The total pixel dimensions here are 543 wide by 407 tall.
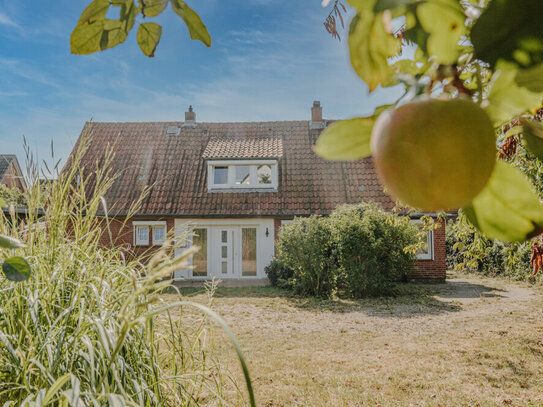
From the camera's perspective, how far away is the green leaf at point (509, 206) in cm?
30

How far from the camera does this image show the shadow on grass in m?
7.17

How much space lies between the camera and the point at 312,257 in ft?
28.0

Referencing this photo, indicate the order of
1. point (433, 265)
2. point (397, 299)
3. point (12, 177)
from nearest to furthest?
point (12, 177), point (397, 299), point (433, 265)

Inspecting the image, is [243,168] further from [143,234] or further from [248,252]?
[143,234]

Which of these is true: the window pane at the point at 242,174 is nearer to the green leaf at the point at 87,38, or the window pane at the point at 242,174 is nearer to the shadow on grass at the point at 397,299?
the shadow on grass at the point at 397,299

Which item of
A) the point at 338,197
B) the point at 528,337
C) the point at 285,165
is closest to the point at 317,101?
the point at 285,165

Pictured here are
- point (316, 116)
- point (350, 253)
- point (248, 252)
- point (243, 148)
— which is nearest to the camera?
point (350, 253)

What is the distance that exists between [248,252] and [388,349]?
23.5 feet

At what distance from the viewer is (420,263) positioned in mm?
11250

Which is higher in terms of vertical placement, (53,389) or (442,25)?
(442,25)

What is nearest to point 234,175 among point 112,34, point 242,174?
point 242,174

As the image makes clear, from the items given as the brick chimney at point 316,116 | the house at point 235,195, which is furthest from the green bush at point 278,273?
the brick chimney at point 316,116

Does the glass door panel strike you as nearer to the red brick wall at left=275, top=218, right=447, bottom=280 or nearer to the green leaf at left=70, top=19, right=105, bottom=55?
the red brick wall at left=275, top=218, right=447, bottom=280

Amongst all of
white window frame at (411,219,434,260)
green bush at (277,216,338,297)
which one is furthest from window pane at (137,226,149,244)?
white window frame at (411,219,434,260)
